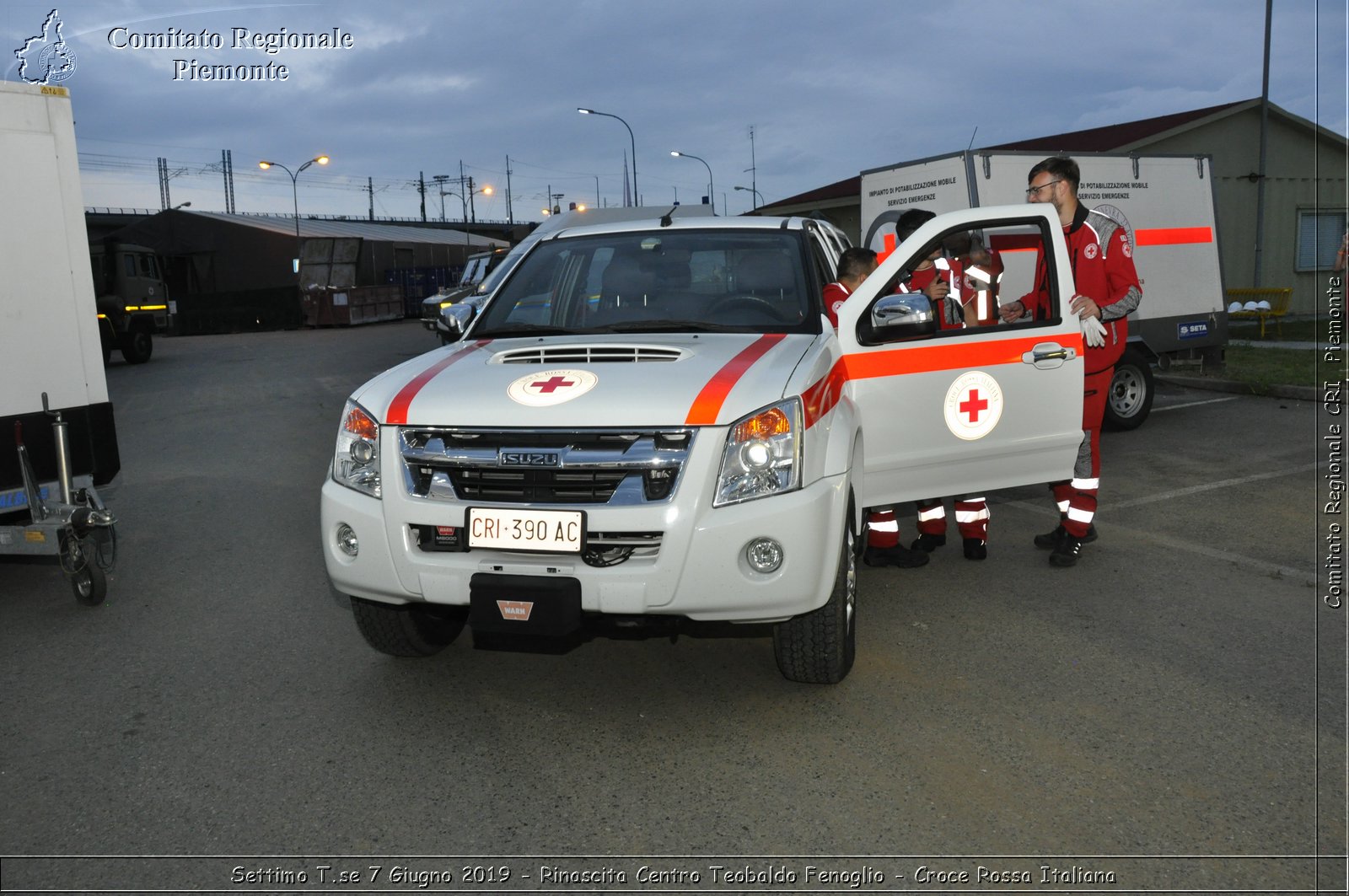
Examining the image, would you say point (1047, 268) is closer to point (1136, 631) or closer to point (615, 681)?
point (1136, 631)

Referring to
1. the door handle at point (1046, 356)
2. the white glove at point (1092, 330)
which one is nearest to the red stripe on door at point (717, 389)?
the door handle at point (1046, 356)

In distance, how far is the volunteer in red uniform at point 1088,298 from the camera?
596 cm

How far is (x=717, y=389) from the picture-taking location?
377cm

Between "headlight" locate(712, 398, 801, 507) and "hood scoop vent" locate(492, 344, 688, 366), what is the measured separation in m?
0.54

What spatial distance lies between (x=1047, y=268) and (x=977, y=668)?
7.21 ft

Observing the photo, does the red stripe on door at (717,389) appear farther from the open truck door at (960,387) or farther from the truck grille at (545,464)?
the open truck door at (960,387)

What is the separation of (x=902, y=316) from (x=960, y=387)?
28.9 inches

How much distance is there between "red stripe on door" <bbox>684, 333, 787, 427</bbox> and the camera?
12.0 feet

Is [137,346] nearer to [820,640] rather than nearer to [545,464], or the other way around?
[545,464]

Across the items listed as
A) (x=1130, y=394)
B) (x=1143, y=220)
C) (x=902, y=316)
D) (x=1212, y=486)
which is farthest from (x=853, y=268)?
(x=1143, y=220)

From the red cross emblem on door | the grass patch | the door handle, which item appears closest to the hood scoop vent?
the red cross emblem on door

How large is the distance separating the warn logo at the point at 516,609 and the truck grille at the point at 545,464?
34cm

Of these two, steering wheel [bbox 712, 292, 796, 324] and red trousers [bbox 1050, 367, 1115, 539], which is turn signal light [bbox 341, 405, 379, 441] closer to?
steering wheel [bbox 712, 292, 796, 324]

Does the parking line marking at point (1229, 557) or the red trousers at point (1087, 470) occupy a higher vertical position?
the red trousers at point (1087, 470)
